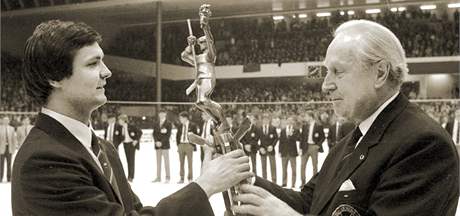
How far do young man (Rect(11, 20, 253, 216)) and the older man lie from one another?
0.29 ft

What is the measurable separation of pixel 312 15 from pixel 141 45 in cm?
61

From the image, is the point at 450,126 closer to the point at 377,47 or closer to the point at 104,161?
the point at 377,47

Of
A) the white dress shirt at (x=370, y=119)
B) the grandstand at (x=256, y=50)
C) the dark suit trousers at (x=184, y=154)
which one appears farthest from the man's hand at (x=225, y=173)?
the dark suit trousers at (x=184, y=154)

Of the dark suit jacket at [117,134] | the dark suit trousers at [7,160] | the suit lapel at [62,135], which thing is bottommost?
the dark suit trousers at [7,160]

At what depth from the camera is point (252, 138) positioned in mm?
2236

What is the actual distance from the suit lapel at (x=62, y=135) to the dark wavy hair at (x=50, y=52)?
0.07m

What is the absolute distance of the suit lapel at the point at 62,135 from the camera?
1.07m

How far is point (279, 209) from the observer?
43.2 inches

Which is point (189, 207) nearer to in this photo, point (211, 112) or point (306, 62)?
point (211, 112)

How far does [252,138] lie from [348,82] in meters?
1.12

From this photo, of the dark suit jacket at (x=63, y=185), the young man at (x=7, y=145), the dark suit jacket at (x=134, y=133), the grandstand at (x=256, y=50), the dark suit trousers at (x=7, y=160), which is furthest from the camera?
the dark suit trousers at (x=7, y=160)

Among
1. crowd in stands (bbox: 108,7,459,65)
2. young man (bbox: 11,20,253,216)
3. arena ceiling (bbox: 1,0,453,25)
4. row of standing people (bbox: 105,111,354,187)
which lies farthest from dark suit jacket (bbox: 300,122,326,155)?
young man (bbox: 11,20,253,216)

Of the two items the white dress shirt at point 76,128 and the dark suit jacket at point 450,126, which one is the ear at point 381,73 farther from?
the dark suit jacket at point 450,126

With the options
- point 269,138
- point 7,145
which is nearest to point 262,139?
point 269,138
